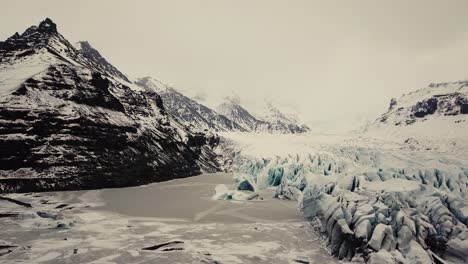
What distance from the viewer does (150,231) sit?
862 inches

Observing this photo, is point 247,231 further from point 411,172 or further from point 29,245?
point 411,172

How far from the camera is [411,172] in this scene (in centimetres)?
3159

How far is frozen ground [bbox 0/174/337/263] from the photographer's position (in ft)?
57.5

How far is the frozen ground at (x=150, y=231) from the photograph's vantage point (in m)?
17.5

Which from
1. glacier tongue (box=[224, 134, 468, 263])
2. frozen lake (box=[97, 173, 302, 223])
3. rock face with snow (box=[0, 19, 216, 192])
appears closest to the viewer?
glacier tongue (box=[224, 134, 468, 263])

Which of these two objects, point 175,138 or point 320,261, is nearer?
point 320,261

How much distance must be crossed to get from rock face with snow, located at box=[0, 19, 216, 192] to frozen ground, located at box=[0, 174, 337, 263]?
456 cm

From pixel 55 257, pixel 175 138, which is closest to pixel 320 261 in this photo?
pixel 55 257

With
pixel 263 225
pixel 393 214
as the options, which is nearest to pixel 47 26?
pixel 263 225

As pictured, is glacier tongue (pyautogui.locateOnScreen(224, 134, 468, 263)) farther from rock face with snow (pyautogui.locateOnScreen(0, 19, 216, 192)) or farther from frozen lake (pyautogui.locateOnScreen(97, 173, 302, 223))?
rock face with snow (pyautogui.locateOnScreen(0, 19, 216, 192))

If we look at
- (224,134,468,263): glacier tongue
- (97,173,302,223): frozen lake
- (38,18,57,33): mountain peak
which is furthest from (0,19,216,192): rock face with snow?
(224,134,468,263): glacier tongue

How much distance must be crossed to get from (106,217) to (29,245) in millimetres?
7401

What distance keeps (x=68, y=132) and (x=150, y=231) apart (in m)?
23.3

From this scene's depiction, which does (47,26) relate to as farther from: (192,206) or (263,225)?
(263,225)
